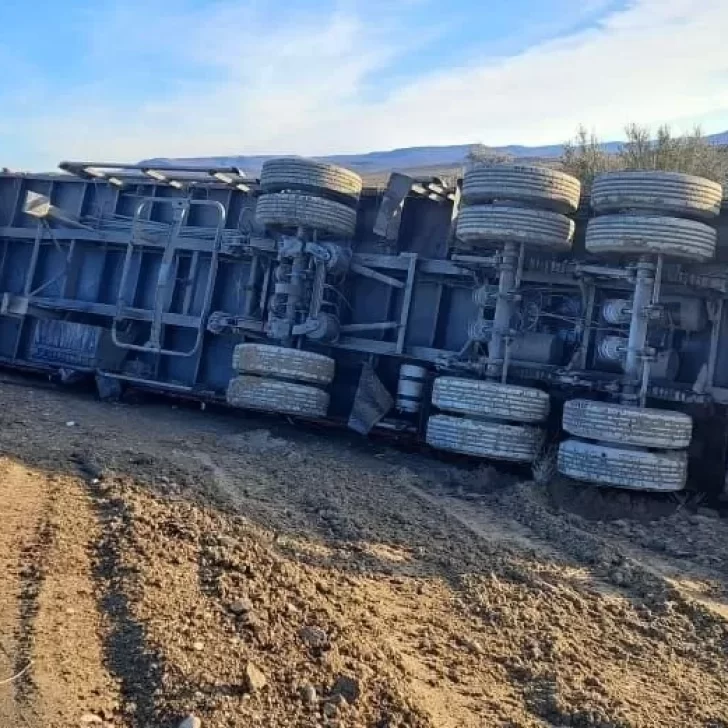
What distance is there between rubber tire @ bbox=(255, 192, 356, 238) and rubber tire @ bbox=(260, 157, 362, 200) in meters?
0.12

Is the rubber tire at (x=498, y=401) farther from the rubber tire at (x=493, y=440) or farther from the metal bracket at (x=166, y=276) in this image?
the metal bracket at (x=166, y=276)

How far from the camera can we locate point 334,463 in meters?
7.56

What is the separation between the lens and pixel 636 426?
6730mm

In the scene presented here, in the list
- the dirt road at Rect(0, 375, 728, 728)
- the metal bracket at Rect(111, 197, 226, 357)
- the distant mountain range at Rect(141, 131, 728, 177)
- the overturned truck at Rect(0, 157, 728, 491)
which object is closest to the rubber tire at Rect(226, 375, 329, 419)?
the overturned truck at Rect(0, 157, 728, 491)

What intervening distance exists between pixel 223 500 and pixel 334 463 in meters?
1.92

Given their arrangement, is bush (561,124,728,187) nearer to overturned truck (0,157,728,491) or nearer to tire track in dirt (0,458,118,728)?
overturned truck (0,157,728,491)

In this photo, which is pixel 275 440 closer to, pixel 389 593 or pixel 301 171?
pixel 301 171

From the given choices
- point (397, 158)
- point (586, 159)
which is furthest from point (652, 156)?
point (397, 158)

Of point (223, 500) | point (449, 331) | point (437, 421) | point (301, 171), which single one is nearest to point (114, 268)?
point (301, 171)

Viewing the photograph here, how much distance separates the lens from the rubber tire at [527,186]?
753 centimetres

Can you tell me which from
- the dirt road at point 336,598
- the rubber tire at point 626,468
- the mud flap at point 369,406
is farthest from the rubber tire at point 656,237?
the mud flap at point 369,406

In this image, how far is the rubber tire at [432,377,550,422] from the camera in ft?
24.1

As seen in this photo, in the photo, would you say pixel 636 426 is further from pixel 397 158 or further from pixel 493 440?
pixel 397 158

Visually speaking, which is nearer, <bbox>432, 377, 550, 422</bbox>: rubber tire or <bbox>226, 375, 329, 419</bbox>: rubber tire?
<bbox>432, 377, 550, 422</bbox>: rubber tire
